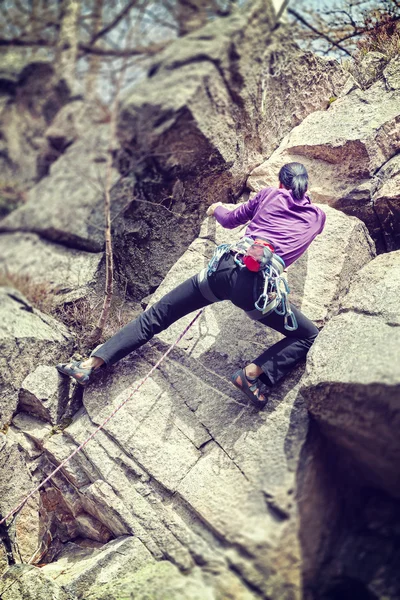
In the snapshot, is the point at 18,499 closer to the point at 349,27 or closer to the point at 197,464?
the point at 197,464

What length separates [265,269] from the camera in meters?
3.96

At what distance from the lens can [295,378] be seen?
169 inches

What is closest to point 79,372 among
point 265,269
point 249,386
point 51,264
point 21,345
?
point 21,345

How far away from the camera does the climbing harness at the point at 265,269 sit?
3.90m

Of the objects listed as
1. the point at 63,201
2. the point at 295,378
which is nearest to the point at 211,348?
the point at 295,378

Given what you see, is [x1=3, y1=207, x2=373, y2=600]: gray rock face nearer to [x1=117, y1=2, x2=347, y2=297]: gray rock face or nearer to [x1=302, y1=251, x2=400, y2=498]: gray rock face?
[x1=302, y1=251, x2=400, y2=498]: gray rock face

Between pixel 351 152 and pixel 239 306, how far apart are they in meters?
2.29

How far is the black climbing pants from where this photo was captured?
402 cm

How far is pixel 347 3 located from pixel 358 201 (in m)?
2.87

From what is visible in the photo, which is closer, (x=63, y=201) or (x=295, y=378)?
(x=295, y=378)

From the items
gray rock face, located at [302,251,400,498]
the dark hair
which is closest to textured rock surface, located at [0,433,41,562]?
gray rock face, located at [302,251,400,498]

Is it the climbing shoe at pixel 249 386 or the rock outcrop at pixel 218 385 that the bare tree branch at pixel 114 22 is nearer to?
the rock outcrop at pixel 218 385

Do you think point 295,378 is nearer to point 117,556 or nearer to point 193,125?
point 117,556

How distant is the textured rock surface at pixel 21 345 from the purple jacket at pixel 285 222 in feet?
8.02
